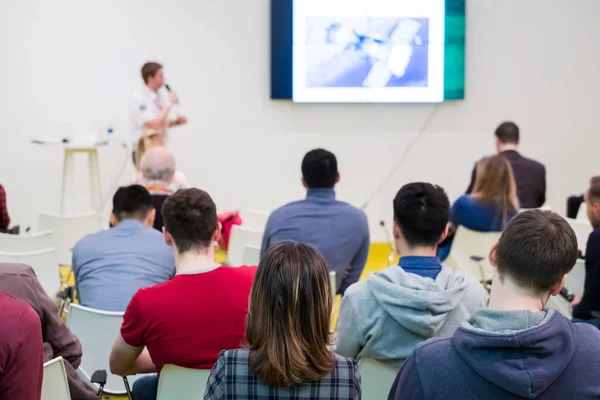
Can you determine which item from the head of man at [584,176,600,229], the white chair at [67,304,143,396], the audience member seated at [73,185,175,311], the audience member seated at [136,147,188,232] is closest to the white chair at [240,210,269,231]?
the audience member seated at [136,147,188,232]

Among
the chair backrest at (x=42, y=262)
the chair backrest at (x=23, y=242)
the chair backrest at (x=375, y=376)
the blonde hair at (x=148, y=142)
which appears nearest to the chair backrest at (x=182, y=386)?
the chair backrest at (x=375, y=376)

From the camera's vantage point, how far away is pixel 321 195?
3939 mm

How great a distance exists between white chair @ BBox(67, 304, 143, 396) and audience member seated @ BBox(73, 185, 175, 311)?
1.00 feet

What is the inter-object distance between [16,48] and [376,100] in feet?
12.1

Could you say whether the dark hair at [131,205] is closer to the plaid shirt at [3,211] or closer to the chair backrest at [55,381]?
the chair backrest at [55,381]

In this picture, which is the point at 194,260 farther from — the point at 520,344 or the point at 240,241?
the point at 240,241

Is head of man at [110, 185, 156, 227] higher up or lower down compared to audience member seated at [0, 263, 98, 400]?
higher up

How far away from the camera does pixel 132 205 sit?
3695mm

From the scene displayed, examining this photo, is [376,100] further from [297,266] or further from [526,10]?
[297,266]

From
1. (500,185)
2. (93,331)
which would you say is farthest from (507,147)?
A: (93,331)

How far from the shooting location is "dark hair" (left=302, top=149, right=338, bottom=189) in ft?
12.9

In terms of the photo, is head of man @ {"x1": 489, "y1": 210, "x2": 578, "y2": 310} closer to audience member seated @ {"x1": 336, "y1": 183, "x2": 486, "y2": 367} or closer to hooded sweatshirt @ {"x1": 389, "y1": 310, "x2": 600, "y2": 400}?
hooded sweatshirt @ {"x1": 389, "y1": 310, "x2": 600, "y2": 400}

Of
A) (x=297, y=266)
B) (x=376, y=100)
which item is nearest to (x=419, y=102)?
(x=376, y=100)

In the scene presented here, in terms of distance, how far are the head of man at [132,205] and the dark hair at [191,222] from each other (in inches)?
37.5
